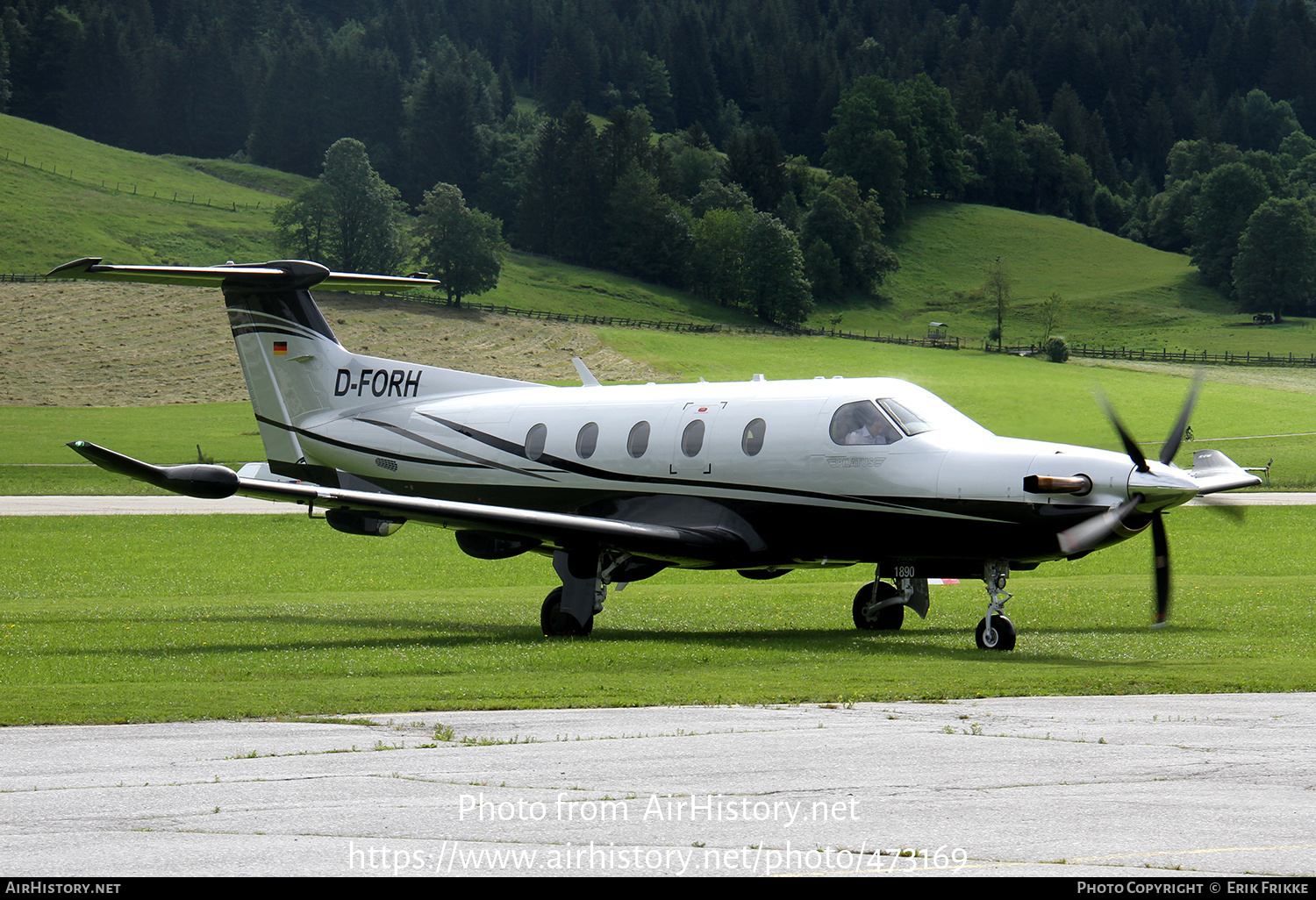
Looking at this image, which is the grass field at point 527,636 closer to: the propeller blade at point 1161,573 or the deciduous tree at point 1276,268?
the propeller blade at point 1161,573

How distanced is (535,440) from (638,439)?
2130 millimetres

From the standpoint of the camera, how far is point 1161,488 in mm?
16531

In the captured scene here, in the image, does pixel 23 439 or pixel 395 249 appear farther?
pixel 395 249

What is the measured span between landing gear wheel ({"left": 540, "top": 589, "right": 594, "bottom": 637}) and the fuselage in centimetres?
199

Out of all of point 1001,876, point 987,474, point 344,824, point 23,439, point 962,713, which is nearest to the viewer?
point 1001,876

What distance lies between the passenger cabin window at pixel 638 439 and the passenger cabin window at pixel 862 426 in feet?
11.0

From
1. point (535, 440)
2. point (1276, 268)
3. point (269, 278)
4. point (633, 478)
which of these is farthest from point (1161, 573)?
point (1276, 268)

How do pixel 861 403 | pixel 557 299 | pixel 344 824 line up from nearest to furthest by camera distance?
1. pixel 344 824
2. pixel 861 403
3. pixel 557 299

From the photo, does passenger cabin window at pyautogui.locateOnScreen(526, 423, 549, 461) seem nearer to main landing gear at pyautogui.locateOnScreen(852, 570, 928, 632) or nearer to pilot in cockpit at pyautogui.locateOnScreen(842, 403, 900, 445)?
pilot in cockpit at pyautogui.locateOnScreen(842, 403, 900, 445)

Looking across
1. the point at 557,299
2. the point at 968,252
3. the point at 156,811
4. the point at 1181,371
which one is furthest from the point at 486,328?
the point at 156,811

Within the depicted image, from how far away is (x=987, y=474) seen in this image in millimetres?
18031

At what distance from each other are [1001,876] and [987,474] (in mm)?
12185

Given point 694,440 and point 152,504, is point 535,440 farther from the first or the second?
point 152,504
